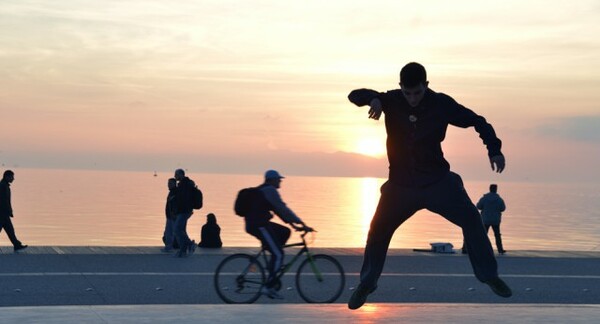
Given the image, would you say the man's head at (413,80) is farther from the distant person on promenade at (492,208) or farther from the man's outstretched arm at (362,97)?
the distant person on promenade at (492,208)

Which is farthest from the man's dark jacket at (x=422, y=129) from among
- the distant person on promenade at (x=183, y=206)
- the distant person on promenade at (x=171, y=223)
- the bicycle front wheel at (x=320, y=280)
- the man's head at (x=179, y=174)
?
the distant person on promenade at (x=171, y=223)

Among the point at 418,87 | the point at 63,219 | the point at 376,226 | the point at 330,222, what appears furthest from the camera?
the point at 330,222

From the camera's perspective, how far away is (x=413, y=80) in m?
7.22

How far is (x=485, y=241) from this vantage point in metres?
7.66

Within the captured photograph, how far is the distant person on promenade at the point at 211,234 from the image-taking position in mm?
22125

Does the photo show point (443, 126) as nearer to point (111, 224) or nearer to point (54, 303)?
point (54, 303)

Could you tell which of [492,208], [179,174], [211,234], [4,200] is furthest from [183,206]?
[492,208]

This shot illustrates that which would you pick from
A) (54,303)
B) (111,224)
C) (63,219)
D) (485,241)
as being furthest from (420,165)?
(63,219)

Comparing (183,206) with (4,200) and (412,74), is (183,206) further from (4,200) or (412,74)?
(412,74)

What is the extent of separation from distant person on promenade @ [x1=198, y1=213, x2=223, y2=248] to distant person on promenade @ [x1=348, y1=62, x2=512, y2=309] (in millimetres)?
14710

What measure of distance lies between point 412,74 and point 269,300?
779 centimetres

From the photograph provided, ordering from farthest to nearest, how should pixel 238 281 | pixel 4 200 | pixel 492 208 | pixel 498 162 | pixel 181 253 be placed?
pixel 492 208
pixel 4 200
pixel 181 253
pixel 238 281
pixel 498 162

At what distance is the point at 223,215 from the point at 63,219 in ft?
55.7

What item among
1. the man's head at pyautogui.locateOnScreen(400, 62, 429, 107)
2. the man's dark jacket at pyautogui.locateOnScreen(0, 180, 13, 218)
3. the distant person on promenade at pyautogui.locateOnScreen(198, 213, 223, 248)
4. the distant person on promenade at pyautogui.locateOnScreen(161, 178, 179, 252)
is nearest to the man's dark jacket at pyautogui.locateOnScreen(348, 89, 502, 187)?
the man's head at pyautogui.locateOnScreen(400, 62, 429, 107)
